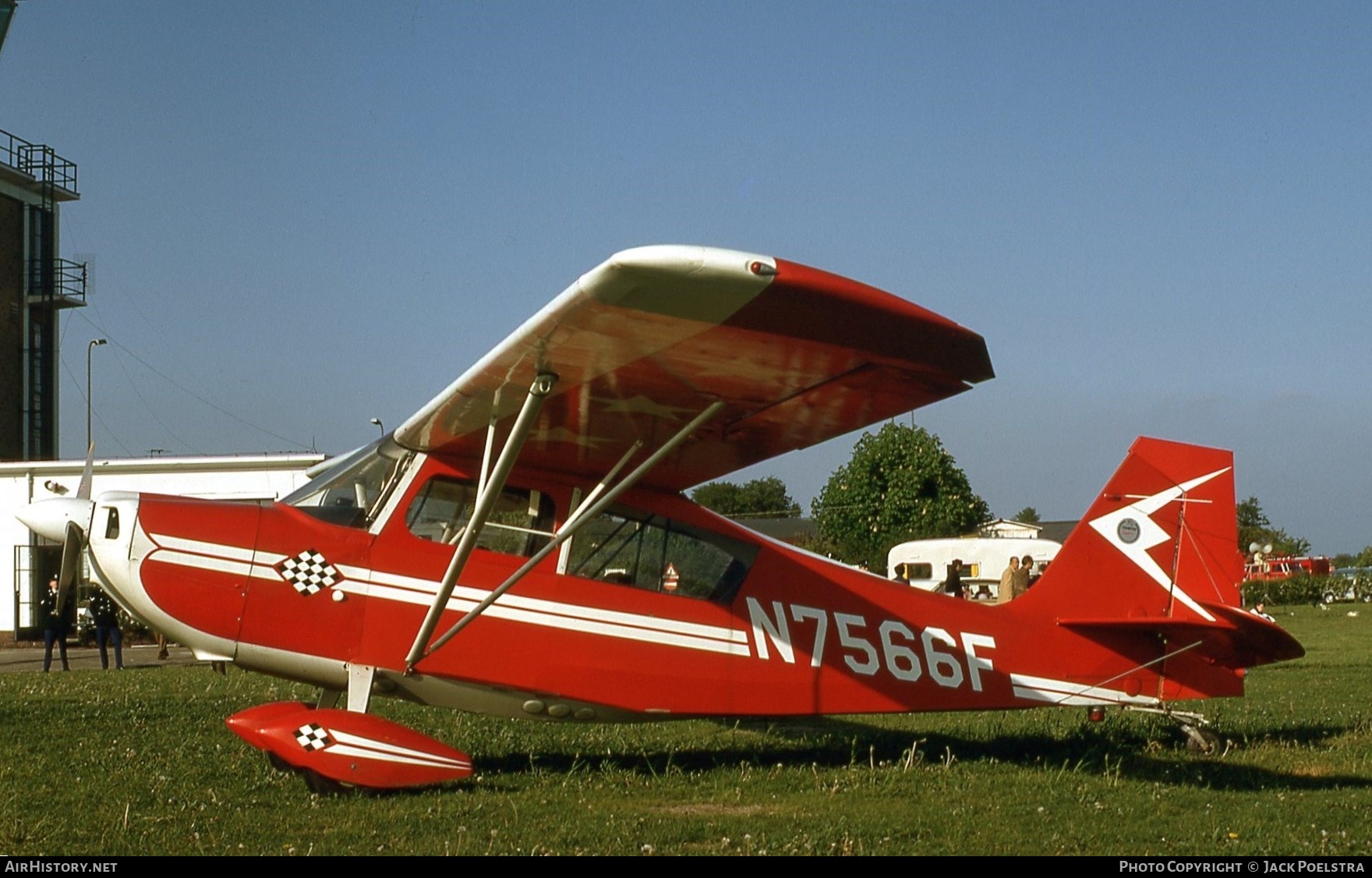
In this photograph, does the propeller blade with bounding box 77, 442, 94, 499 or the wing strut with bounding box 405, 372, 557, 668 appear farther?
the propeller blade with bounding box 77, 442, 94, 499

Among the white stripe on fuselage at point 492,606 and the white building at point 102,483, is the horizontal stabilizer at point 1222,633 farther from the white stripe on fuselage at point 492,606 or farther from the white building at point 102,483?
the white building at point 102,483

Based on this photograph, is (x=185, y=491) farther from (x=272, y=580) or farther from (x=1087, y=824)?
(x=1087, y=824)

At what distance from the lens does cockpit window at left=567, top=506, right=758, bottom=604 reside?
25.5 ft

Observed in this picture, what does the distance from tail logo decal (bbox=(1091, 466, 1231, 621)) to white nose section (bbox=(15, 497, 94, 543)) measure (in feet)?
22.4

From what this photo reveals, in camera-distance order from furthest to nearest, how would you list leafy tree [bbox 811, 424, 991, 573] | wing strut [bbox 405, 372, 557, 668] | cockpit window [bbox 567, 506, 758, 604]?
leafy tree [bbox 811, 424, 991, 573]
cockpit window [bbox 567, 506, 758, 604]
wing strut [bbox 405, 372, 557, 668]

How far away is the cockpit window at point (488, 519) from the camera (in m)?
7.53

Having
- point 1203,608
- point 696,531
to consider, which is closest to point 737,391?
point 696,531

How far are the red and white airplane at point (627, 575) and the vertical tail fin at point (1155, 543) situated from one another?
0.7 inches

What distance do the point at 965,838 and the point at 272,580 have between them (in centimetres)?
420

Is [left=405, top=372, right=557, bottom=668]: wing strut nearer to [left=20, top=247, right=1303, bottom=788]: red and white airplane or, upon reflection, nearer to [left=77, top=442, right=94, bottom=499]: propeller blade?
[left=20, top=247, right=1303, bottom=788]: red and white airplane

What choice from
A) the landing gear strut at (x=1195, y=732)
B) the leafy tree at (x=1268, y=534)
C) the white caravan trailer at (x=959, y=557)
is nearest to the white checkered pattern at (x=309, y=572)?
the landing gear strut at (x=1195, y=732)

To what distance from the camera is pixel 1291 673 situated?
16.5m

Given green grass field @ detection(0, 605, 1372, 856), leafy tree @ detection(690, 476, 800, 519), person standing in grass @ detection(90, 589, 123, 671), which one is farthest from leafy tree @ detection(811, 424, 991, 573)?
leafy tree @ detection(690, 476, 800, 519)

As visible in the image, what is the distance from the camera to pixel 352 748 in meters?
6.57
